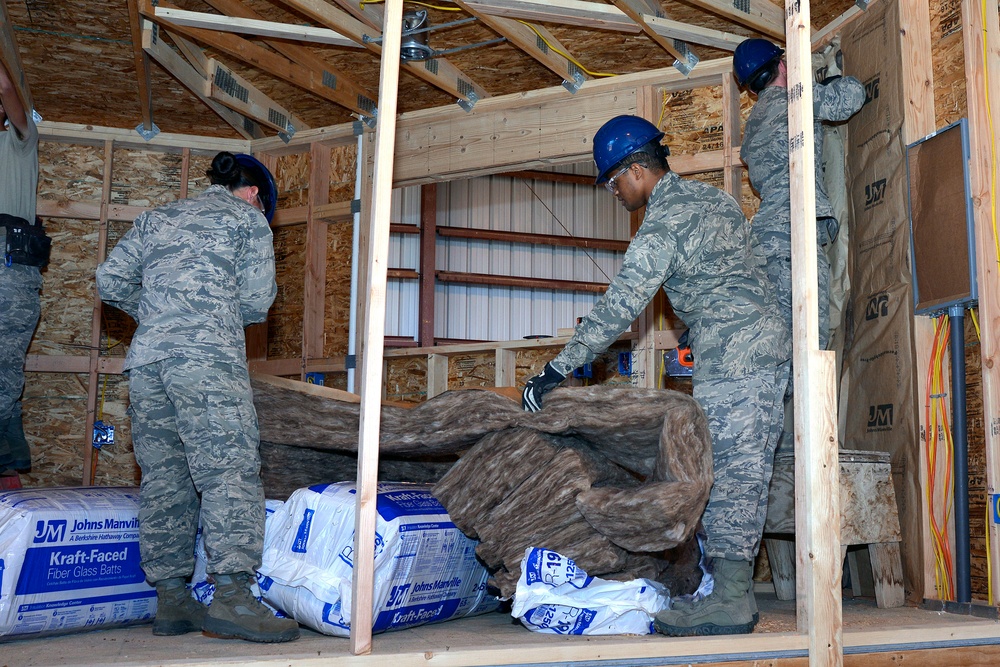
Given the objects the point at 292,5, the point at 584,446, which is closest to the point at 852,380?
the point at 584,446

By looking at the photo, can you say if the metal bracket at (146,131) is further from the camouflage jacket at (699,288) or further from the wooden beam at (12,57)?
the camouflage jacket at (699,288)

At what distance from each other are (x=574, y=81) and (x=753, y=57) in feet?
5.08

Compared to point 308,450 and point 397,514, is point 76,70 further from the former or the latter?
point 397,514

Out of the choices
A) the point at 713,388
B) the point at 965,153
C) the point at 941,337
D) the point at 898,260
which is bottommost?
the point at 713,388

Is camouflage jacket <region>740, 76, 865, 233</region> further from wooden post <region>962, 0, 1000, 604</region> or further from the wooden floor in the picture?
the wooden floor

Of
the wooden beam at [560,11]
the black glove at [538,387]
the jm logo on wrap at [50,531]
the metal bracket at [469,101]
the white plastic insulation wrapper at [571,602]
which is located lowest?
the white plastic insulation wrapper at [571,602]

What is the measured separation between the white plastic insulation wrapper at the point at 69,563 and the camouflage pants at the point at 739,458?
232 centimetres

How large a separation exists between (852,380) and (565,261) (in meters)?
12.3

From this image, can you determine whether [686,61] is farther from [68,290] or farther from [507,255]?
[507,255]

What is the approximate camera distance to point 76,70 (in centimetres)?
651

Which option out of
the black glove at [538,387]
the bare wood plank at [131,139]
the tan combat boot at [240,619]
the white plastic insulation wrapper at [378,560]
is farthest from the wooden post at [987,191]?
the bare wood plank at [131,139]

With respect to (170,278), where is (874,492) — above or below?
below

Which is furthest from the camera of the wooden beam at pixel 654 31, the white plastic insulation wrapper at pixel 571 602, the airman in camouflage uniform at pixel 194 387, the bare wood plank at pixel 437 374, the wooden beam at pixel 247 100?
the bare wood plank at pixel 437 374

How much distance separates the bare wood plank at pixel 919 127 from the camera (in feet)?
13.8
